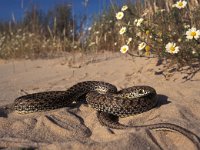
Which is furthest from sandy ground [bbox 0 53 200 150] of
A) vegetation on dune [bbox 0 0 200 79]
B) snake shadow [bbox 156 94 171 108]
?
vegetation on dune [bbox 0 0 200 79]

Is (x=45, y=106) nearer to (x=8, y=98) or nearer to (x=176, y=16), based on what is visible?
(x=8, y=98)

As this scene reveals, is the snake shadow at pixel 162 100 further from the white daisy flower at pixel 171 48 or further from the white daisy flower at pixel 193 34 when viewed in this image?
the white daisy flower at pixel 193 34

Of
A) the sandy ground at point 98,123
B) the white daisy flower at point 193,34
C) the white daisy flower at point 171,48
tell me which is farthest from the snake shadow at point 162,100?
the white daisy flower at point 193,34

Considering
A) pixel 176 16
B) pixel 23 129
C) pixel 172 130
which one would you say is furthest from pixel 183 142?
pixel 176 16

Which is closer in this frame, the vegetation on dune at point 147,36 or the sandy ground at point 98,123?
the sandy ground at point 98,123

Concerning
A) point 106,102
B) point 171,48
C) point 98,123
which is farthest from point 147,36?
point 98,123

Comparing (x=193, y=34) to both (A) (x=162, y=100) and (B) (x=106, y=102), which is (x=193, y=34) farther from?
(B) (x=106, y=102)

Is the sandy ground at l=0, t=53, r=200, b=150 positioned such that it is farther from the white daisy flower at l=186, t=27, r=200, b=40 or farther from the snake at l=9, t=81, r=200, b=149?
the white daisy flower at l=186, t=27, r=200, b=40
